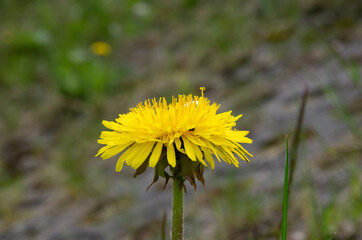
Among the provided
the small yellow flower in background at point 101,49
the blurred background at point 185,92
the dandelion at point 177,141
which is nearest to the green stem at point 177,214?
the dandelion at point 177,141

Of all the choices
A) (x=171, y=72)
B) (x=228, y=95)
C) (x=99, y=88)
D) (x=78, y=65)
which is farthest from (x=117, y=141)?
(x=78, y=65)

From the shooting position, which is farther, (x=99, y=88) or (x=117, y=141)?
(x=99, y=88)

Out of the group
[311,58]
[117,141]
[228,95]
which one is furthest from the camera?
[228,95]

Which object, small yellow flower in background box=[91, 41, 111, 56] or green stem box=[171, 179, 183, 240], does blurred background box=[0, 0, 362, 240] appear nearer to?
small yellow flower in background box=[91, 41, 111, 56]

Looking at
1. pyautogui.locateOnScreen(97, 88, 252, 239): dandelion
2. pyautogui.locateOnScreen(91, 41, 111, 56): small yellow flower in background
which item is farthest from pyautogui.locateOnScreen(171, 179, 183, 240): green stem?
pyautogui.locateOnScreen(91, 41, 111, 56): small yellow flower in background

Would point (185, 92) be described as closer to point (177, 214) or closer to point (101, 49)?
point (101, 49)

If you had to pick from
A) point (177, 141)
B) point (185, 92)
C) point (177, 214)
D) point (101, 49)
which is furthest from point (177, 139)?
point (101, 49)

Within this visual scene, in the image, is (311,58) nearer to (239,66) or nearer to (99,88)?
(239,66)

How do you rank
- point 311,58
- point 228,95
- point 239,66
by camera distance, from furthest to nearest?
point 239,66
point 228,95
point 311,58
